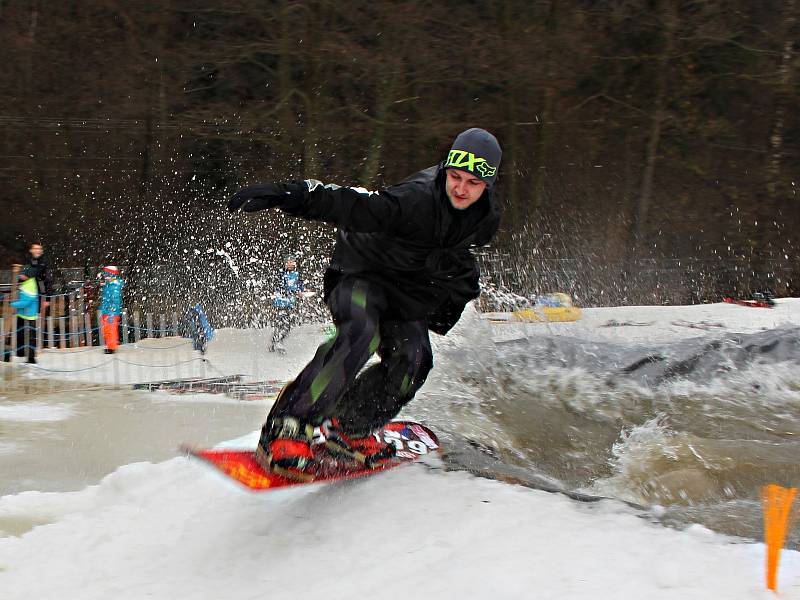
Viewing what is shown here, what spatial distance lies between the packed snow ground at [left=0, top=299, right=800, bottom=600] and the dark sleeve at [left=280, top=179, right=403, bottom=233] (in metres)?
1.14

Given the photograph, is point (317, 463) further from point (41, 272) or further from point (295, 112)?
point (295, 112)

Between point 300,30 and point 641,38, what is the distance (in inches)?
289

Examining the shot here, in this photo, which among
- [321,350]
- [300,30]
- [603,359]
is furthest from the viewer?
[300,30]

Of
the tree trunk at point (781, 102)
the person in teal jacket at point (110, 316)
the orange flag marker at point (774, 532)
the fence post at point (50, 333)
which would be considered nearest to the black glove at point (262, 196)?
the orange flag marker at point (774, 532)

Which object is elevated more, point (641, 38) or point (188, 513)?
point (641, 38)

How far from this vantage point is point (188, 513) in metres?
3.66

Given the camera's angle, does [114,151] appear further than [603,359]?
Yes

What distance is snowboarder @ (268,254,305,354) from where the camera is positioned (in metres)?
11.1

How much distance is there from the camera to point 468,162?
3.54m

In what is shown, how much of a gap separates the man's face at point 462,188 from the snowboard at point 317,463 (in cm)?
119

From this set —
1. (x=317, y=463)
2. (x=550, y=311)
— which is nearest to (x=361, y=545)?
(x=317, y=463)

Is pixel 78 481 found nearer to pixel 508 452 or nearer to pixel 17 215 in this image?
pixel 508 452

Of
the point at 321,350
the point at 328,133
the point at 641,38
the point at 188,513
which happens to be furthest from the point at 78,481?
the point at 641,38

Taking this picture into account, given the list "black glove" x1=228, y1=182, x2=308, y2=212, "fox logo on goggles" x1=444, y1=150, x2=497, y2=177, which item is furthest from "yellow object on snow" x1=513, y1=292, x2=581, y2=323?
"black glove" x1=228, y1=182, x2=308, y2=212
